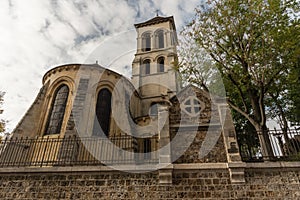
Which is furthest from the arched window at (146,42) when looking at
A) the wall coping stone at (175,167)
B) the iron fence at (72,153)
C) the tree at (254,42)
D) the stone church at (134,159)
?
the wall coping stone at (175,167)

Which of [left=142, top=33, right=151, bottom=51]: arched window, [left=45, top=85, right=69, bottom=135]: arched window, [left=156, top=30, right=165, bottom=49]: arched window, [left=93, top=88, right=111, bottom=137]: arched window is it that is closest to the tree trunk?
[left=93, top=88, right=111, bottom=137]: arched window

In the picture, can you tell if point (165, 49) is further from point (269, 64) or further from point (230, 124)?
point (230, 124)

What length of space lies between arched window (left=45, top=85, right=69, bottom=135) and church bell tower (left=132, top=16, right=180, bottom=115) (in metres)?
8.08

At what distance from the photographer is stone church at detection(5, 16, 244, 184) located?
25.9 ft

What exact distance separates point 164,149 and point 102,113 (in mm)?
7222

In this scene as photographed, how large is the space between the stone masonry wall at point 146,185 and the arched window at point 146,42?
20402mm

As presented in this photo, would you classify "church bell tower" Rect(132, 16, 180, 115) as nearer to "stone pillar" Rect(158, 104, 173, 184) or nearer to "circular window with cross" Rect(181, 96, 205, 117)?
"circular window with cross" Rect(181, 96, 205, 117)

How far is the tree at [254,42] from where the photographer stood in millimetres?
8492

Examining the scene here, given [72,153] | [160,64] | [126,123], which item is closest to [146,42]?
[160,64]

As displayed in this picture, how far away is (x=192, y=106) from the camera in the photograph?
9.11m

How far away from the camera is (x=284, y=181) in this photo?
6.52 meters

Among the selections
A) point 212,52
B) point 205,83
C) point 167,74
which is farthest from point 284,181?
point 167,74

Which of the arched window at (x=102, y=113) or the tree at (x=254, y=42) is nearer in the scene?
the tree at (x=254, y=42)

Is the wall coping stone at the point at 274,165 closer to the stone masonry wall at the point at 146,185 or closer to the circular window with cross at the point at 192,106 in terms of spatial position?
the stone masonry wall at the point at 146,185
